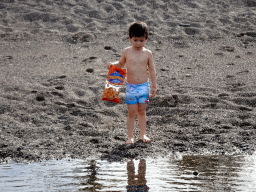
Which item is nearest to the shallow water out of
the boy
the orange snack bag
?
the boy

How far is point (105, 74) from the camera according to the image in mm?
5809

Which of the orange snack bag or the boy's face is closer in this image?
the boy's face

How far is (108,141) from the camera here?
12.5 feet

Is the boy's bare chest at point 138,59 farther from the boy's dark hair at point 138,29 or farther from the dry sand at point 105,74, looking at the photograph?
the dry sand at point 105,74

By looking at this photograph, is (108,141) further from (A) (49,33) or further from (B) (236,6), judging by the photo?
(B) (236,6)

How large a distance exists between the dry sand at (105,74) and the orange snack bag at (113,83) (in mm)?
476

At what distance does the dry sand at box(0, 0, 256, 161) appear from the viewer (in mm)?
3793

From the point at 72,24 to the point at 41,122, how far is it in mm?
4117

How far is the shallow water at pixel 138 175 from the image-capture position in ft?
9.05

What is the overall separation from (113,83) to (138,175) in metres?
1.22

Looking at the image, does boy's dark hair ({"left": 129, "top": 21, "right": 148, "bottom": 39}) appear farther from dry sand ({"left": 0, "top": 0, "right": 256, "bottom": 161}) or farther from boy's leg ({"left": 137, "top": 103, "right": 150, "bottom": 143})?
dry sand ({"left": 0, "top": 0, "right": 256, "bottom": 161})

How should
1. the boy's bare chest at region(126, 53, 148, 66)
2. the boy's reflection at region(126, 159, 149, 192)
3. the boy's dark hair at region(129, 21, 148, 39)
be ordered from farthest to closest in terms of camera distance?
the boy's bare chest at region(126, 53, 148, 66) → the boy's dark hair at region(129, 21, 148, 39) → the boy's reflection at region(126, 159, 149, 192)

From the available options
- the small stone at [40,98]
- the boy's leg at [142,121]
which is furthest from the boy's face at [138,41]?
the small stone at [40,98]

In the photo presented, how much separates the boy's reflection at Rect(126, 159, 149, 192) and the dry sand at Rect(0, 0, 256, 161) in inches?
10.3
